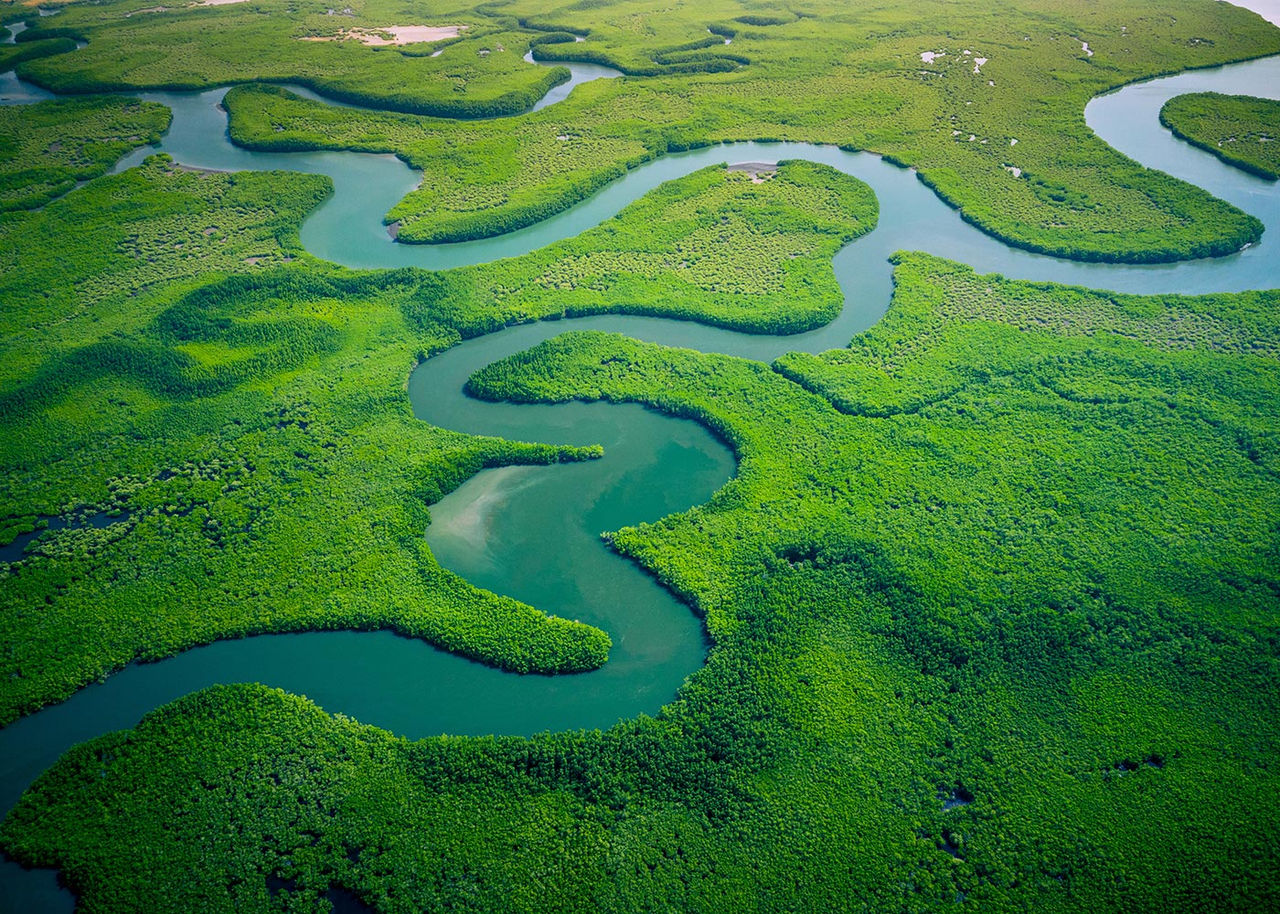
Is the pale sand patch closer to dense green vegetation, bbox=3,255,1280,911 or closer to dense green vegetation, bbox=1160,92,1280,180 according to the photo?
dense green vegetation, bbox=1160,92,1280,180

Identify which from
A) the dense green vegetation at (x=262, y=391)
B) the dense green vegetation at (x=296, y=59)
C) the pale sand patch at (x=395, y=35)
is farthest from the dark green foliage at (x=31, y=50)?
the dense green vegetation at (x=262, y=391)

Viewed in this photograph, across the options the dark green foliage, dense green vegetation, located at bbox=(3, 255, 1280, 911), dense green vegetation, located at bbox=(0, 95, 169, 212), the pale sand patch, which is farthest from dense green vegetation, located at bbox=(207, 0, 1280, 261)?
the dark green foliage

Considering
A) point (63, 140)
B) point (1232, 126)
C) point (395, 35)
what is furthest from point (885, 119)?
point (63, 140)

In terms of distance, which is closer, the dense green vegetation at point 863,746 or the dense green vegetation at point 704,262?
the dense green vegetation at point 863,746

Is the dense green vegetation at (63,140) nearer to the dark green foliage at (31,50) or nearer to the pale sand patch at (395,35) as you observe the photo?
the dark green foliage at (31,50)

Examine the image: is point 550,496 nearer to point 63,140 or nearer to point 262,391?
point 262,391

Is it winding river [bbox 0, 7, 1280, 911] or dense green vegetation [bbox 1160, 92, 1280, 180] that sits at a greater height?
dense green vegetation [bbox 1160, 92, 1280, 180]

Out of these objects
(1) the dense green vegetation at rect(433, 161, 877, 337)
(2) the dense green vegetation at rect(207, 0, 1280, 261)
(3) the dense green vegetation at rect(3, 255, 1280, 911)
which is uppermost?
(2) the dense green vegetation at rect(207, 0, 1280, 261)

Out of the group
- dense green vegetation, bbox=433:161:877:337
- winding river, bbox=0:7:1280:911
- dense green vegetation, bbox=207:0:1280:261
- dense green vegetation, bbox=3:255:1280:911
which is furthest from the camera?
dense green vegetation, bbox=207:0:1280:261
